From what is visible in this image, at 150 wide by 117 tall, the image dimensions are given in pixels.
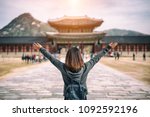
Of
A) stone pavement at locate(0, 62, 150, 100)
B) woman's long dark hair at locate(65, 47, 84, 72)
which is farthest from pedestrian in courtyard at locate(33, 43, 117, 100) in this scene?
stone pavement at locate(0, 62, 150, 100)

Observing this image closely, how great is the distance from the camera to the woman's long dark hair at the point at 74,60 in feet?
10.1

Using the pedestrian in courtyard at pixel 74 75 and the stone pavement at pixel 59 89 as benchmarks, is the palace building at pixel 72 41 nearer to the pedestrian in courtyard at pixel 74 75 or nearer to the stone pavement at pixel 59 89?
the stone pavement at pixel 59 89

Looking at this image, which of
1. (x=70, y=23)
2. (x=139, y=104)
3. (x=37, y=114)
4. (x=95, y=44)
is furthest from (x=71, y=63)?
(x=95, y=44)

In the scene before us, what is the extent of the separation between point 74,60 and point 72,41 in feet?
42.6

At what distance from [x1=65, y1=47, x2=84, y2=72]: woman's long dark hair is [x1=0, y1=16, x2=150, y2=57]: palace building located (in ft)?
38.7

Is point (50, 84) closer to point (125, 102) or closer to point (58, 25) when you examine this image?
point (125, 102)

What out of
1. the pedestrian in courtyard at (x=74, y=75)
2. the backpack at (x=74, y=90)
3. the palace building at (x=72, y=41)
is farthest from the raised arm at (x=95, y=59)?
the palace building at (x=72, y=41)

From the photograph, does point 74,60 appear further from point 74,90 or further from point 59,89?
point 59,89

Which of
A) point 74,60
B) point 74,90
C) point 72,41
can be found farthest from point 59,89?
Result: point 72,41

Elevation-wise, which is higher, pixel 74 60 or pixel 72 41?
pixel 74 60

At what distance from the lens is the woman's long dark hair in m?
3.07

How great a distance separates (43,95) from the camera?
557cm

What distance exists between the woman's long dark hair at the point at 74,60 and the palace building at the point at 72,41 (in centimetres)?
1178

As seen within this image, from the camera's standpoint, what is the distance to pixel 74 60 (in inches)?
122
